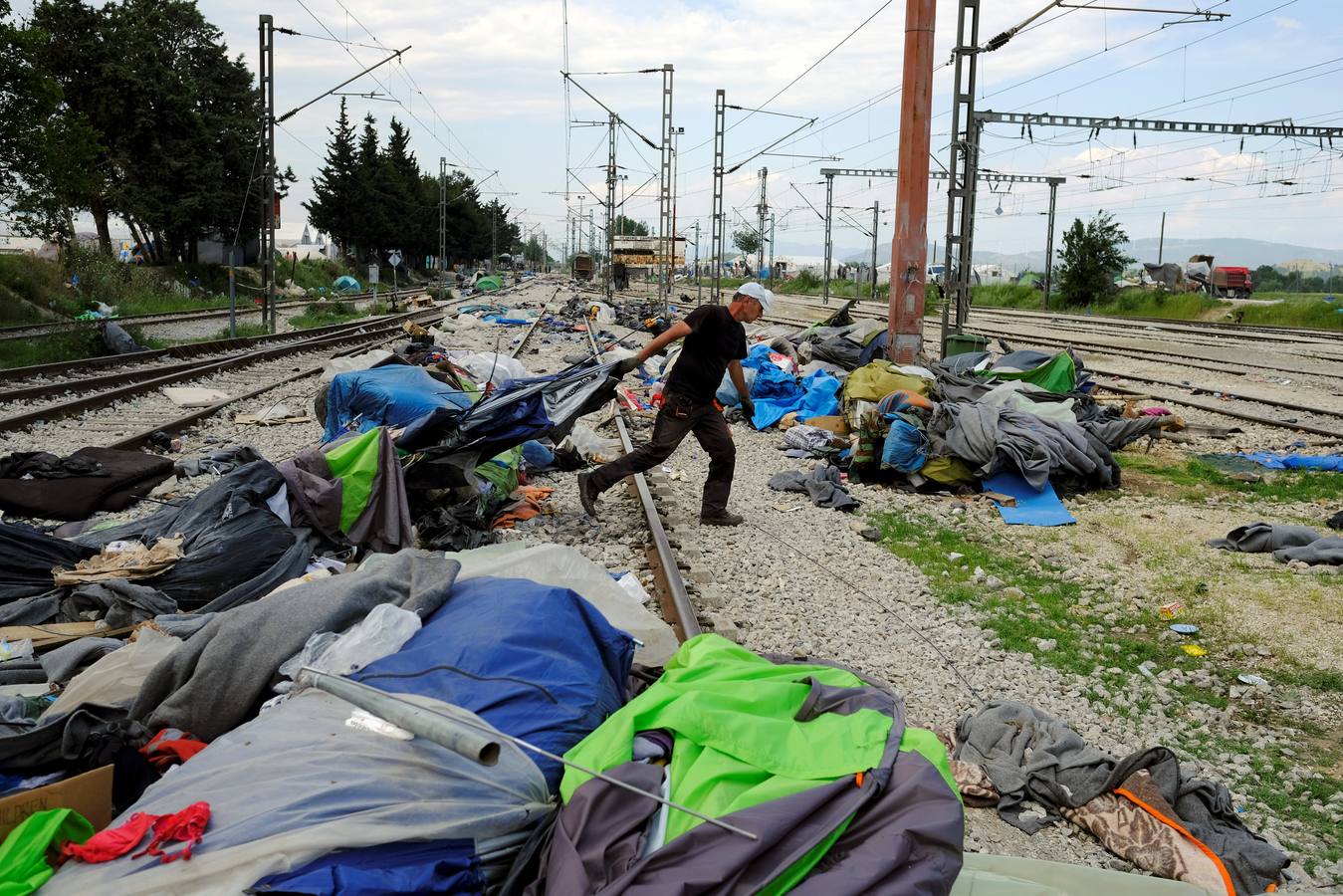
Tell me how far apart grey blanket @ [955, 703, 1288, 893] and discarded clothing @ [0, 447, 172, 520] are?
20.4 feet

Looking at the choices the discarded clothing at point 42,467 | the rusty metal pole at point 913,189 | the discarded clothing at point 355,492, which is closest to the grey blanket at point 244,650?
the discarded clothing at point 355,492

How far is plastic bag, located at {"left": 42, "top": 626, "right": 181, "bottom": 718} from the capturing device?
3566mm

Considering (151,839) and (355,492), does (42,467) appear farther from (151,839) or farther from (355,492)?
(151,839)

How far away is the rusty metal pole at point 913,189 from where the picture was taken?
46.7 feet

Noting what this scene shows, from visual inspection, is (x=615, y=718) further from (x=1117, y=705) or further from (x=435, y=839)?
(x=1117, y=705)

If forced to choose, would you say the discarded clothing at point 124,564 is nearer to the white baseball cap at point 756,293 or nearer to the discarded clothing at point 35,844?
the discarded clothing at point 35,844

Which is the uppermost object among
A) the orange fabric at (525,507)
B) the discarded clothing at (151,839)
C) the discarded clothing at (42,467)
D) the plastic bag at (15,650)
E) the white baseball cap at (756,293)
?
the white baseball cap at (756,293)

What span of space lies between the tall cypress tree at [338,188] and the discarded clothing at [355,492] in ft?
216

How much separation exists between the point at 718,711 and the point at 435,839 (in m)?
0.84

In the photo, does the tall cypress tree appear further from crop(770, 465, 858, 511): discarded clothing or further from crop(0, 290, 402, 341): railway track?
crop(770, 465, 858, 511): discarded clothing

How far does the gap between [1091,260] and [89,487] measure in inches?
1891

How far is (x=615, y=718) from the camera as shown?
2.94 meters

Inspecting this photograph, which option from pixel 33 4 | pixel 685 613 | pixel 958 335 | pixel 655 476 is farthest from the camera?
pixel 33 4

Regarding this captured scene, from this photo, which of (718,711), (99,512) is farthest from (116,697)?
(99,512)
